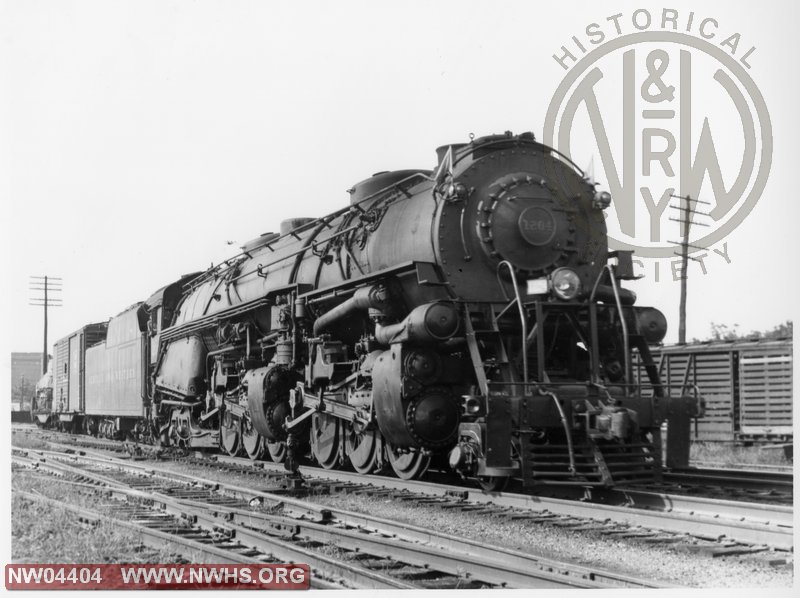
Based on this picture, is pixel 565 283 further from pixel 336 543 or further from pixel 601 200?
pixel 336 543

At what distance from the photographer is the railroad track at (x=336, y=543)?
17.3ft

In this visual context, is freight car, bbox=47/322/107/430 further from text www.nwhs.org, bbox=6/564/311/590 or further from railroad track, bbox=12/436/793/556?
text www.nwhs.org, bbox=6/564/311/590

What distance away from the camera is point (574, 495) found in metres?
8.23

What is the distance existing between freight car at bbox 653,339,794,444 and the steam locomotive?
6995 millimetres

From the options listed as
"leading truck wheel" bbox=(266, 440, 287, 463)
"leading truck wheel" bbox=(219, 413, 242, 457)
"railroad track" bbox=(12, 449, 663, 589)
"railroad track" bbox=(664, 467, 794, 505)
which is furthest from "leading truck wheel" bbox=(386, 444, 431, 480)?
"leading truck wheel" bbox=(219, 413, 242, 457)

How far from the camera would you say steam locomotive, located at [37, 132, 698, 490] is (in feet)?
26.1

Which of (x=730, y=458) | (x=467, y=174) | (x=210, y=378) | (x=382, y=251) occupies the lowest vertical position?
(x=730, y=458)

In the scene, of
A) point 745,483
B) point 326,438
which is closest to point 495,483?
point 745,483

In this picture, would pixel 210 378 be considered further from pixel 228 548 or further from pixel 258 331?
pixel 228 548

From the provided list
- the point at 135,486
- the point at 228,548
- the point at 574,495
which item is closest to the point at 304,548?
the point at 228,548

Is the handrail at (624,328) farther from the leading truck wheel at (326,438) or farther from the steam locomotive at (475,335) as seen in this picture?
the leading truck wheel at (326,438)

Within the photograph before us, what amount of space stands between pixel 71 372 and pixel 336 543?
71.5ft

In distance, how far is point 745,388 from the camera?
16.5 metres

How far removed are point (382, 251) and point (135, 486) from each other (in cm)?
439
